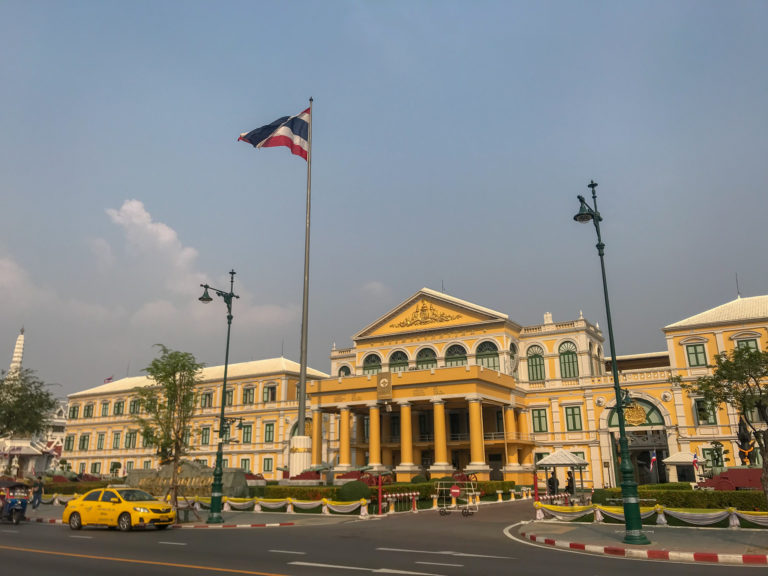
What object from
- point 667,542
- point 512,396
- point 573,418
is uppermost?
point 512,396

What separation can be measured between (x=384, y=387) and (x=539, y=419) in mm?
14428

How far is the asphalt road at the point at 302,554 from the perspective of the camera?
11531mm

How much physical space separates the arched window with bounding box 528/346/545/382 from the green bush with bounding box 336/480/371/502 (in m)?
28.4

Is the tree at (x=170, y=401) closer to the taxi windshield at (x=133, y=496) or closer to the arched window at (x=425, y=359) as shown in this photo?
the taxi windshield at (x=133, y=496)

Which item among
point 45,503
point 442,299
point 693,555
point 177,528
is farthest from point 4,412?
point 693,555

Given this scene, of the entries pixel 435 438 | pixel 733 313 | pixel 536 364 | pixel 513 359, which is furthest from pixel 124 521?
pixel 733 313

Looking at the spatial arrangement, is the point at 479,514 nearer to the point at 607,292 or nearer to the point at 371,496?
the point at 371,496

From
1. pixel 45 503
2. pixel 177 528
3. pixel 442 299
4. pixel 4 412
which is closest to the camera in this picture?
pixel 177 528

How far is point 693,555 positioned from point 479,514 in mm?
15250

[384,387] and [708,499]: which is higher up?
[384,387]

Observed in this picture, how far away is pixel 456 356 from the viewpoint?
178 feet

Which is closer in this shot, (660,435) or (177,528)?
(177,528)

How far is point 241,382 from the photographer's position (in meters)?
67.8

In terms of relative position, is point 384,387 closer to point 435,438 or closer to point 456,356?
point 435,438
